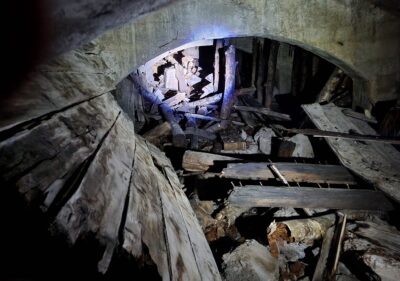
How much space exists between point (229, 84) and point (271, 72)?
1.09m

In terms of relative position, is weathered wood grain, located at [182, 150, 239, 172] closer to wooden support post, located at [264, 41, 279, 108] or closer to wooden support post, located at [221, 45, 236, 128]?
wooden support post, located at [221, 45, 236, 128]

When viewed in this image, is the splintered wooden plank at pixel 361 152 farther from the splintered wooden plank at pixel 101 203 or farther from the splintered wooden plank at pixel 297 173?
the splintered wooden plank at pixel 101 203

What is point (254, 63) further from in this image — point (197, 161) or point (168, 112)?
point (197, 161)

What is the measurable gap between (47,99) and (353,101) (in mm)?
5335

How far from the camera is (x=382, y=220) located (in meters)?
3.77

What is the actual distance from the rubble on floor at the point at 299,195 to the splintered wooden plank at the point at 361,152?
0.01m

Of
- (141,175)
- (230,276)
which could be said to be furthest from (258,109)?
(141,175)

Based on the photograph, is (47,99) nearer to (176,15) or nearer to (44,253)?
(44,253)

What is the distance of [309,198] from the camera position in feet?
12.0

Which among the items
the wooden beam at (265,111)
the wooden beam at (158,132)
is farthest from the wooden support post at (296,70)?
the wooden beam at (158,132)

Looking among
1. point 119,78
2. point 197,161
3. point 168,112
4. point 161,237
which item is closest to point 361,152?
point 197,161

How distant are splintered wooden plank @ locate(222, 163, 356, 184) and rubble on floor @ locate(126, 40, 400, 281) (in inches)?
0.6

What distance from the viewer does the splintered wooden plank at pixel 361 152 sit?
3818mm

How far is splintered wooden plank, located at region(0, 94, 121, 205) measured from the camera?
96cm
